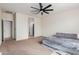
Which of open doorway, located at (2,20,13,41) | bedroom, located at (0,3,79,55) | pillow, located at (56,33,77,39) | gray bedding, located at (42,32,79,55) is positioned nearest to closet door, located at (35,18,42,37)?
bedroom, located at (0,3,79,55)

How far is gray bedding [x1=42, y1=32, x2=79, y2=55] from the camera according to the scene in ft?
4.95

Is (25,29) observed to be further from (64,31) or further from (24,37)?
(64,31)

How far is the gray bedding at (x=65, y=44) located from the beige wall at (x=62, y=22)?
16 cm

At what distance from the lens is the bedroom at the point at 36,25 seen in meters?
1.54

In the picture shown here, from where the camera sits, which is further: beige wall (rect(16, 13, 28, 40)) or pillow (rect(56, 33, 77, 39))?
beige wall (rect(16, 13, 28, 40))

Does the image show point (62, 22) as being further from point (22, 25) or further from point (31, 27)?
point (22, 25)

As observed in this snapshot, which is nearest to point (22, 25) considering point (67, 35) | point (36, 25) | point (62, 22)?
point (36, 25)

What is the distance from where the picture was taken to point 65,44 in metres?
1.62

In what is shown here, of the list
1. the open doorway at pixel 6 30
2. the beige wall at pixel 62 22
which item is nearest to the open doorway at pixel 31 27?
the beige wall at pixel 62 22

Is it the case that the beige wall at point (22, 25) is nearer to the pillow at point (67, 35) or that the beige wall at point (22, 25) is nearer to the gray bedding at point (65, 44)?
the gray bedding at point (65, 44)

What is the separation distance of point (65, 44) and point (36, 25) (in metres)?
0.78

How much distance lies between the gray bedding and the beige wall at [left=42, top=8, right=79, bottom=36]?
0.16 m

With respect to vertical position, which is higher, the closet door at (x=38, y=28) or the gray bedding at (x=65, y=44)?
the closet door at (x=38, y=28)

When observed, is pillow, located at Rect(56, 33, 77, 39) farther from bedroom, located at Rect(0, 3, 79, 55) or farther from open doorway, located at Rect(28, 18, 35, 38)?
open doorway, located at Rect(28, 18, 35, 38)
